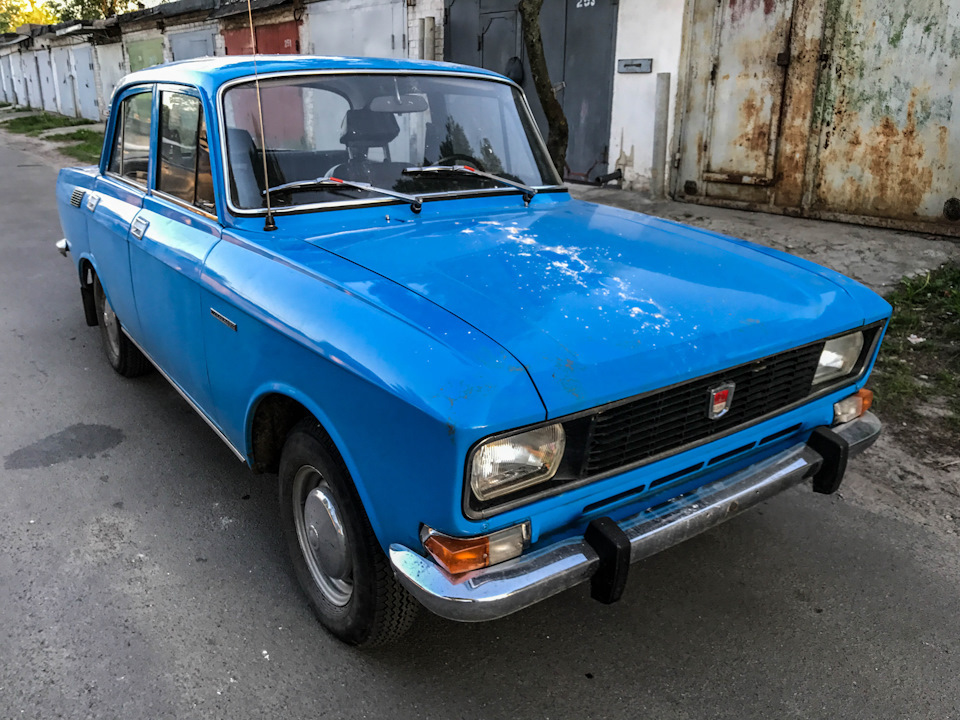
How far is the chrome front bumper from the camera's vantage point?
1.90m

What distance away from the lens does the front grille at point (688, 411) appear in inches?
80.7

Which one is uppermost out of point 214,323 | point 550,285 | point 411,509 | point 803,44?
point 803,44

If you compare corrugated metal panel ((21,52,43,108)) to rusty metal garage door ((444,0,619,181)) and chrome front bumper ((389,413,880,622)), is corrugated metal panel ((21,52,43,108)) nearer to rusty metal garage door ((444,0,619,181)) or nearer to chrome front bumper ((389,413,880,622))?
rusty metal garage door ((444,0,619,181))

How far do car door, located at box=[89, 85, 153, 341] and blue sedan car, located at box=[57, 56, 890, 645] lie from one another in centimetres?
5

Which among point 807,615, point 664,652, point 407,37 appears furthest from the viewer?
point 407,37

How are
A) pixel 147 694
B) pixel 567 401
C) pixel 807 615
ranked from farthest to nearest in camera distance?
pixel 807 615, pixel 147 694, pixel 567 401

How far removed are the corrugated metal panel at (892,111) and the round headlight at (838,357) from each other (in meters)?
5.57

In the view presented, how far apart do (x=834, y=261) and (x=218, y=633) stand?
612cm

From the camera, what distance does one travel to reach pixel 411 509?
1.97m

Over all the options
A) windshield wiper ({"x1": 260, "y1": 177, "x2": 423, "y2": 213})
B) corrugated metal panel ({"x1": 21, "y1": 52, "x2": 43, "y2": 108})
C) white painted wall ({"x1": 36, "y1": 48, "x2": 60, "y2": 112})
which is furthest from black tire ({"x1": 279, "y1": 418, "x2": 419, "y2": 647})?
corrugated metal panel ({"x1": 21, "y1": 52, "x2": 43, "y2": 108})

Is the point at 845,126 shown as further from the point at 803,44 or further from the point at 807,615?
Answer: the point at 807,615

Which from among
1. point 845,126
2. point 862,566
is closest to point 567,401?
point 862,566

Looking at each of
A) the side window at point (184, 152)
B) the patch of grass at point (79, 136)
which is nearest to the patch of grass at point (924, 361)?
the side window at point (184, 152)

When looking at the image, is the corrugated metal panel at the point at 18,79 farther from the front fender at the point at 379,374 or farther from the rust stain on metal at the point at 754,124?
the front fender at the point at 379,374
